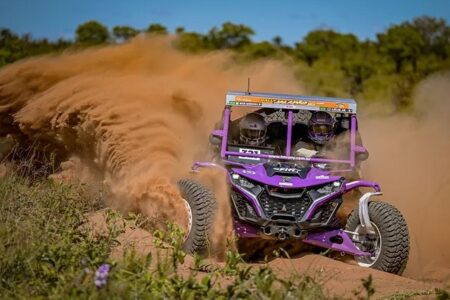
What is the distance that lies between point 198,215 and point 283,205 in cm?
98

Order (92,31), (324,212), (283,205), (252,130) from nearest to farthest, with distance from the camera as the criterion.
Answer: (283,205)
(324,212)
(252,130)
(92,31)

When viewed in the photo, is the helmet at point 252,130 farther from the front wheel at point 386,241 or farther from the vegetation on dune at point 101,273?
the vegetation on dune at point 101,273

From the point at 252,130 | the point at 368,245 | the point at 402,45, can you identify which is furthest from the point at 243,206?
the point at 402,45

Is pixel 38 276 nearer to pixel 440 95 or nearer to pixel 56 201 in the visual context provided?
pixel 56 201

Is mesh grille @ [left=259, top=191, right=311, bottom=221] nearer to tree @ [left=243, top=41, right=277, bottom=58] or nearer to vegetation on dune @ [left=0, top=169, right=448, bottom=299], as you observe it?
vegetation on dune @ [left=0, top=169, right=448, bottom=299]

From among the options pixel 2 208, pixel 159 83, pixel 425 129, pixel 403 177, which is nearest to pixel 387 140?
pixel 425 129

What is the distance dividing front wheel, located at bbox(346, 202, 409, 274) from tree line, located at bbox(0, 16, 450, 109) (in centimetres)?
1685

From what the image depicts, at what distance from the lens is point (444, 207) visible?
1091cm

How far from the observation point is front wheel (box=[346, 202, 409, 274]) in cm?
781

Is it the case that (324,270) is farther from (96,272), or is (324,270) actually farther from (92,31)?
(92,31)

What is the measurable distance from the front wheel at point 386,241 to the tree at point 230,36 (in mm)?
37741

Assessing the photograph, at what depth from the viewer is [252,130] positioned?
29.6 ft

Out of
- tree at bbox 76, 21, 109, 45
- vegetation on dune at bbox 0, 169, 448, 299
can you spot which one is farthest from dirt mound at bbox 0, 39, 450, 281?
tree at bbox 76, 21, 109, 45

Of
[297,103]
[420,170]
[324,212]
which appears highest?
[297,103]
